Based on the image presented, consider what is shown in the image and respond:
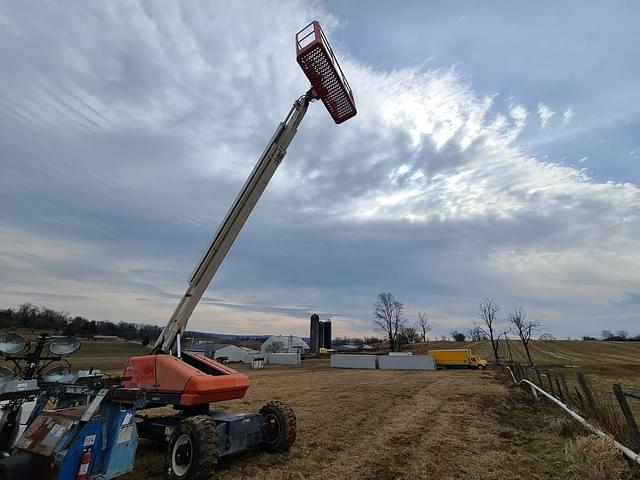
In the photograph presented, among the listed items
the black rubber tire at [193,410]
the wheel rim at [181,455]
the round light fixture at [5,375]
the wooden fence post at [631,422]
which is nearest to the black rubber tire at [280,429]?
the black rubber tire at [193,410]

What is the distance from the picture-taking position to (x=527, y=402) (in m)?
14.6

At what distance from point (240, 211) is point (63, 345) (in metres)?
4.53

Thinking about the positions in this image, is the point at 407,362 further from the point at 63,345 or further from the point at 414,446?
the point at 63,345

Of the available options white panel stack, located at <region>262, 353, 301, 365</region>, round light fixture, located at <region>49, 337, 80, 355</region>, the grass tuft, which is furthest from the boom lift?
white panel stack, located at <region>262, 353, 301, 365</region>

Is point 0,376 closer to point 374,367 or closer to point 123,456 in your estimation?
point 123,456

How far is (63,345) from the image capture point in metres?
7.09

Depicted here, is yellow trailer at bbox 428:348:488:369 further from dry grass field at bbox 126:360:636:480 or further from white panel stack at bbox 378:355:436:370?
dry grass field at bbox 126:360:636:480

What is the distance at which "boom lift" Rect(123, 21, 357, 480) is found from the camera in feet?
19.9

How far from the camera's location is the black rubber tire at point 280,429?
746cm

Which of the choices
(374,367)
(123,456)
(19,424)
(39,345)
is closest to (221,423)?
(123,456)

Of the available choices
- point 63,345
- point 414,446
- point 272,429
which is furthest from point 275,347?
point 63,345

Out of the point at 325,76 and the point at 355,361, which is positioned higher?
the point at 325,76

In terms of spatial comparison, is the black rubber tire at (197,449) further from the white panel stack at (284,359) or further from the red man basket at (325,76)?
the white panel stack at (284,359)

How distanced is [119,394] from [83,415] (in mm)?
540
